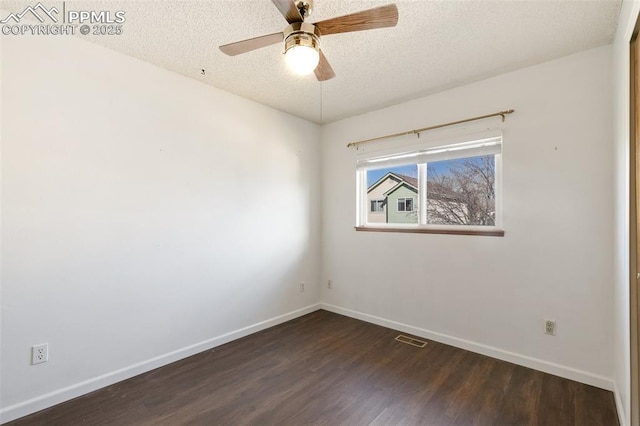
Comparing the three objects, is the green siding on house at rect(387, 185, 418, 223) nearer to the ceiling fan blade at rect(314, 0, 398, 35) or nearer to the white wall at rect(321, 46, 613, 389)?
the white wall at rect(321, 46, 613, 389)

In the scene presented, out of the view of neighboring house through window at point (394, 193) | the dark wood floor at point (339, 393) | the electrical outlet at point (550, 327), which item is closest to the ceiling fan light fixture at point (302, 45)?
the view of neighboring house through window at point (394, 193)

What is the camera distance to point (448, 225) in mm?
3043

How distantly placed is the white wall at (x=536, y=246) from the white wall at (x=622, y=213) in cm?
13

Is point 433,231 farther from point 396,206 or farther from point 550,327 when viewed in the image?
point 550,327

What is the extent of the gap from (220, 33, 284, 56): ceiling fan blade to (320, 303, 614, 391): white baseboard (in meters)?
2.97

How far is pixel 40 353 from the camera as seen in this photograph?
1959 mm

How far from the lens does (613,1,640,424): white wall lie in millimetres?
1692

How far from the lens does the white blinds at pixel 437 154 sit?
2736mm

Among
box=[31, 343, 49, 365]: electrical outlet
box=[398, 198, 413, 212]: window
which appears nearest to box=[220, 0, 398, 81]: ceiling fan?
box=[398, 198, 413, 212]: window

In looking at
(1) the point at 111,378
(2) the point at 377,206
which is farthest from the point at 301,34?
(1) the point at 111,378

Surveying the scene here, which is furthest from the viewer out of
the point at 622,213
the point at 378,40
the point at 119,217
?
the point at 119,217

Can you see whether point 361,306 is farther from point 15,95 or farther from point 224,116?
→ point 15,95

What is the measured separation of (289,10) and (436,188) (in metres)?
2.31

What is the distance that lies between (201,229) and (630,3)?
3.29m
